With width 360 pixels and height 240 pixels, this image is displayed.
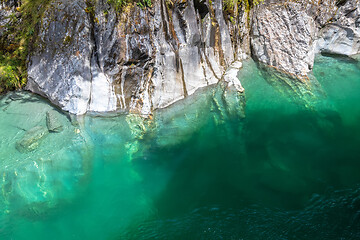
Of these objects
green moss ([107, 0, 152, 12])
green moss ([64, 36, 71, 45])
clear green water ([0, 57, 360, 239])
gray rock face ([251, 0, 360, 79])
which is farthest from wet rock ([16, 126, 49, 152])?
gray rock face ([251, 0, 360, 79])

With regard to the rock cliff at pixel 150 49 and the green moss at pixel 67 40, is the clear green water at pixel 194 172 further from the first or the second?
the green moss at pixel 67 40

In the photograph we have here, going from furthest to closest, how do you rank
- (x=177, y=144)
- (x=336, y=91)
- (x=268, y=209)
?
1. (x=336, y=91)
2. (x=177, y=144)
3. (x=268, y=209)

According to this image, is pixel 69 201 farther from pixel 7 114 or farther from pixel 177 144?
pixel 7 114

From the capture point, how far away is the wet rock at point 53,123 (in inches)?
246

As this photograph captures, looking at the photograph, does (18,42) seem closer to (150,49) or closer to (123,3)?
(123,3)

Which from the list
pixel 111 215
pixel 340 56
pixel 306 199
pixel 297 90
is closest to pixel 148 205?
pixel 111 215

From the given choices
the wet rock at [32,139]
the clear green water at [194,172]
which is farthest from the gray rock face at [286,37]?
the wet rock at [32,139]

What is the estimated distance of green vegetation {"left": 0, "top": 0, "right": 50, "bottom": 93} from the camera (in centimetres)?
704

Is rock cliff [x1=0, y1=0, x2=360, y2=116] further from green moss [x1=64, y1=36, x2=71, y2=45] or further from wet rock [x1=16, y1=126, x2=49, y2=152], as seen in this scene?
wet rock [x1=16, y1=126, x2=49, y2=152]

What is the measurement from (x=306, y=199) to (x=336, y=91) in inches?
166

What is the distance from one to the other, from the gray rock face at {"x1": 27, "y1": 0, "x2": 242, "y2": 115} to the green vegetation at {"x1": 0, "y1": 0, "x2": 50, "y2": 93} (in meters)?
0.35

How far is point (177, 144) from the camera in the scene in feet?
20.2

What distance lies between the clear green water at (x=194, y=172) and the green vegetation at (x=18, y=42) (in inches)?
22.0

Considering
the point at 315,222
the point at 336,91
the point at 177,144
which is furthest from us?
the point at 336,91
